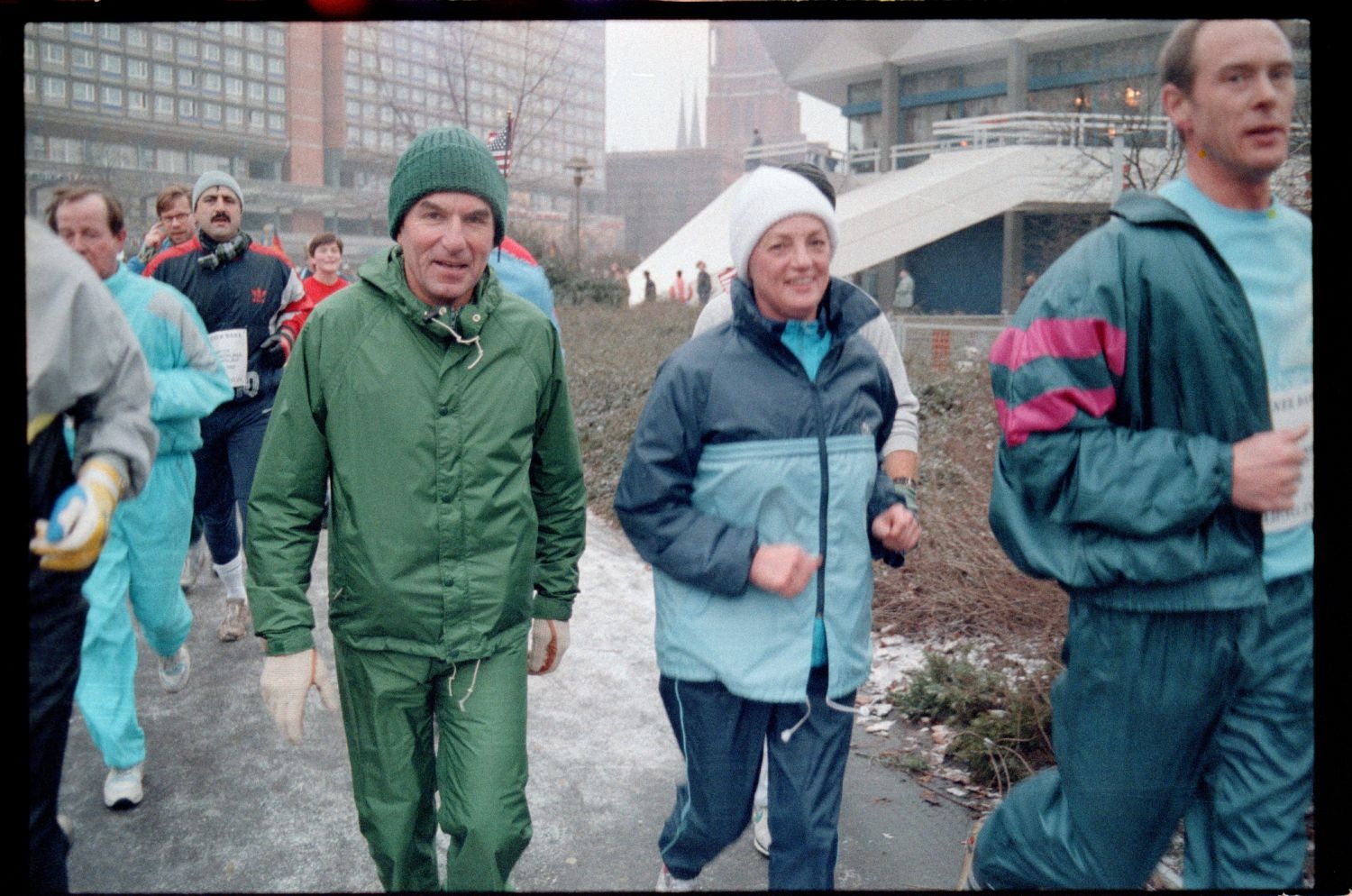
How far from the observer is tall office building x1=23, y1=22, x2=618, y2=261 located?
2648mm

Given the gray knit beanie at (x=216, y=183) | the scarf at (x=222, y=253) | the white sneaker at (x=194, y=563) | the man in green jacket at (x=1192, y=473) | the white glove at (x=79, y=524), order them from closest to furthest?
the white glove at (x=79, y=524), the man in green jacket at (x=1192, y=473), the gray knit beanie at (x=216, y=183), the scarf at (x=222, y=253), the white sneaker at (x=194, y=563)

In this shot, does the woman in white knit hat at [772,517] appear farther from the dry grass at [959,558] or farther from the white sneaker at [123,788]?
the white sneaker at [123,788]

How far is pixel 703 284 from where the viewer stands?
250 inches

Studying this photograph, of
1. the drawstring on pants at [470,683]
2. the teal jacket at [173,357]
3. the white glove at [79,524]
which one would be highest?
the teal jacket at [173,357]

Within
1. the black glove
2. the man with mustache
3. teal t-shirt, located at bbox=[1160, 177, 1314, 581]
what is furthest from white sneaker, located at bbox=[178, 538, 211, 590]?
teal t-shirt, located at bbox=[1160, 177, 1314, 581]

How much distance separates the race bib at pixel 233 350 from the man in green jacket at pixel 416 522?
5.38 feet

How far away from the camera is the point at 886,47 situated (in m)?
2.97

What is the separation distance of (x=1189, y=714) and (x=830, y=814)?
86 centimetres

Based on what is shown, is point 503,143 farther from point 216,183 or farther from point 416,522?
point 416,522

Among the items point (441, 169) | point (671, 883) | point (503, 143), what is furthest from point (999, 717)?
point (503, 143)

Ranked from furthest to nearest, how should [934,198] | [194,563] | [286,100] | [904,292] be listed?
[194,563] < [934,198] < [904,292] < [286,100]

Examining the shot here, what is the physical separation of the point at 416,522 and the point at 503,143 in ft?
8.34

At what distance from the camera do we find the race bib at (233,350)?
14.3 ft

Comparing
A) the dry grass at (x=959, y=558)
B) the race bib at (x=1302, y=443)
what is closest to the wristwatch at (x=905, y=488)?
the race bib at (x=1302, y=443)
